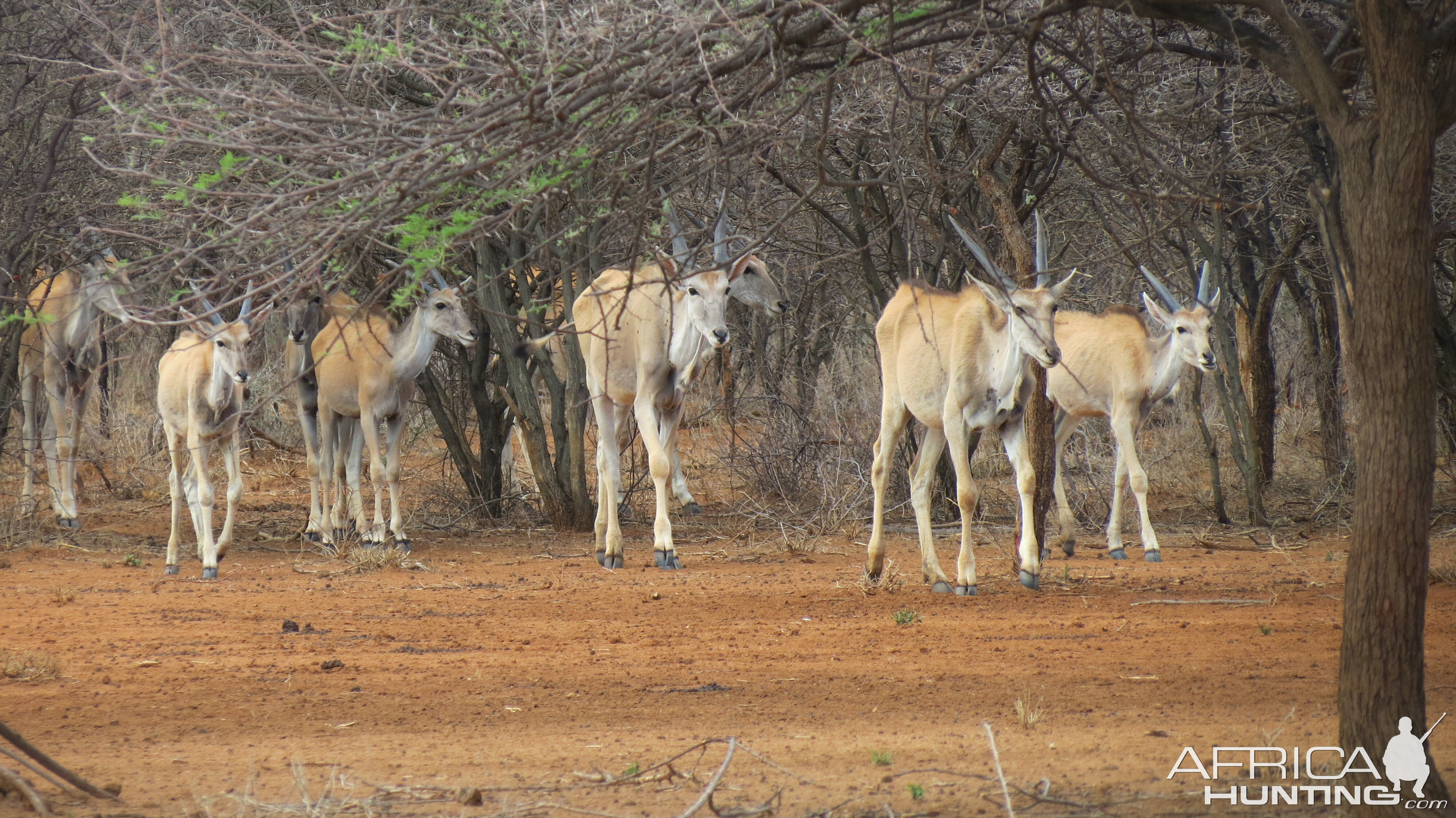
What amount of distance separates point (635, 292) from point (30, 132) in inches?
195

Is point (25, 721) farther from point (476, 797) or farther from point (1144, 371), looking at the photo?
point (1144, 371)

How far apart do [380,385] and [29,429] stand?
4.28 meters

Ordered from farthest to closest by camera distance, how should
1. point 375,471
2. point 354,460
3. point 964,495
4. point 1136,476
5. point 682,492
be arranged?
point 682,492 → point 354,460 → point 375,471 → point 1136,476 → point 964,495

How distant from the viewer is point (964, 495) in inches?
353

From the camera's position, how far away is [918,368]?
9250mm

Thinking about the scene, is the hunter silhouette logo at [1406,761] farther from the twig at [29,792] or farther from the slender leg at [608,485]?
the slender leg at [608,485]

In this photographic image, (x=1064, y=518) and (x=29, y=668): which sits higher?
(x=1064, y=518)

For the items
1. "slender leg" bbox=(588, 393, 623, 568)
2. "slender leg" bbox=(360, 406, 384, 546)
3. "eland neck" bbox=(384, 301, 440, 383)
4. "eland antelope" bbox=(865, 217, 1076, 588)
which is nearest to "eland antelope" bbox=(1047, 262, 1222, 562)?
"eland antelope" bbox=(865, 217, 1076, 588)

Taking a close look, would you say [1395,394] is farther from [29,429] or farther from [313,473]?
[29,429]

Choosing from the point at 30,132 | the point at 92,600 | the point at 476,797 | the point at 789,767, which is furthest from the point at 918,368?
the point at 30,132

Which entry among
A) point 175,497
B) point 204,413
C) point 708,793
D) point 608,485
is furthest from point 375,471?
point 708,793

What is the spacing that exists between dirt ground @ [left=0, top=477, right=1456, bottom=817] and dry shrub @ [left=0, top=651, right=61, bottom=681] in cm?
9

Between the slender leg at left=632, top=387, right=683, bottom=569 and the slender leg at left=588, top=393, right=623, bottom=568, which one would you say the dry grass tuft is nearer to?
the slender leg at left=632, top=387, right=683, bottom=569

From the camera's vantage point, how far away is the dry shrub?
685cm
